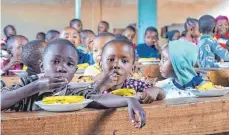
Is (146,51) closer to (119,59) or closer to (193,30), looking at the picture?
(193,30)

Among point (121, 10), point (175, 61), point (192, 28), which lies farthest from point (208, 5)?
point (175, 61)

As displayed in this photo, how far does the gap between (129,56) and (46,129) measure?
1281 mm

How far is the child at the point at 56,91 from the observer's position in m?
1.69

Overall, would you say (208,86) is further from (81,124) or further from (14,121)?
(14,121)

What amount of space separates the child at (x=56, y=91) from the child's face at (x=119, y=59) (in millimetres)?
588

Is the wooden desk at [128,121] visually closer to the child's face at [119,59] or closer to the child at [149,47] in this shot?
the child's face at [119,59]

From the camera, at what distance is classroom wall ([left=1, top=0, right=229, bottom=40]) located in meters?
10.8

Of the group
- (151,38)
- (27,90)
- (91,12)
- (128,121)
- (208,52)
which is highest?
(91,12)

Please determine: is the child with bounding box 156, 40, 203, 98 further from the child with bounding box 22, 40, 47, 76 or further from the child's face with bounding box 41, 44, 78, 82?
the child's face with bounding box 41, 44, 78, 82

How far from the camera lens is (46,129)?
1.49m

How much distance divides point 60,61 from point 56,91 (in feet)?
0.69

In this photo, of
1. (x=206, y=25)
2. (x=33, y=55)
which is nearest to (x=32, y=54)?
(x=33, y=55)

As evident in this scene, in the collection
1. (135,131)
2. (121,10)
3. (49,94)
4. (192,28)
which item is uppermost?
(121,10)

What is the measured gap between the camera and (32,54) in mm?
3316
